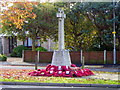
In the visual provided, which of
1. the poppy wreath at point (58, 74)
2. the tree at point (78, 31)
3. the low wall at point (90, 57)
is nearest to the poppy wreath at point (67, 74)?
the poppy wreath at point (58, 74)

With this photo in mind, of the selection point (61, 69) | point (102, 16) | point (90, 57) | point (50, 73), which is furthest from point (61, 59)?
point (90, 57)

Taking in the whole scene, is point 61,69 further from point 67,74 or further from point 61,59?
point 67,74

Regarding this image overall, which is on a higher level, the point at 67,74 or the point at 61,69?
the point at 61,69

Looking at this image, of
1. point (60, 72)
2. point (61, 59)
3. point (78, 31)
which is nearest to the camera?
point (60, 72)

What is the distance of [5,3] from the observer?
16234 mm

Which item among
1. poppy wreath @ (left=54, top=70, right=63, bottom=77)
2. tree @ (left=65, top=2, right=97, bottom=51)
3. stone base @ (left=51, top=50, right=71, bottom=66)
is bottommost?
poppy wreath @ (left=54, top=70, right=63, bottom=77)

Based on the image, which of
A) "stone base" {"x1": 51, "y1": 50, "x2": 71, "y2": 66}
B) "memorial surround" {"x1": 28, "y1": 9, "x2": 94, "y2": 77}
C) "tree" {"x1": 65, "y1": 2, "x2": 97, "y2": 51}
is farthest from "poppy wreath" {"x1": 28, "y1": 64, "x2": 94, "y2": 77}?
"tree" {"x1": 65, "y1": 2, "x2": 97, "y2": 51}

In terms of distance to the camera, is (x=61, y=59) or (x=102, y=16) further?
(x=102, y=16)

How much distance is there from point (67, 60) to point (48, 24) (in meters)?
11.0

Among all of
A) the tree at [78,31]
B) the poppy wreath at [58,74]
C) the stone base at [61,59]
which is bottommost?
the poppy wreath at [58,74]

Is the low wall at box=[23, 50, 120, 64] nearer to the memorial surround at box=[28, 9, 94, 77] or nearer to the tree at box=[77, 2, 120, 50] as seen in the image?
the tree at box=[77, 2, 120, 50]

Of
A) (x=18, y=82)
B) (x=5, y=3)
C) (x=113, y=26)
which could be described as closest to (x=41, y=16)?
(x=113, y=26)

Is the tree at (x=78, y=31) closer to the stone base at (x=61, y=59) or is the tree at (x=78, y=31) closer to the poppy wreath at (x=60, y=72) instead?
the stone base at (x=61, y=59)

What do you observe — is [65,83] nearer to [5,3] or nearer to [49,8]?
[5,3]
